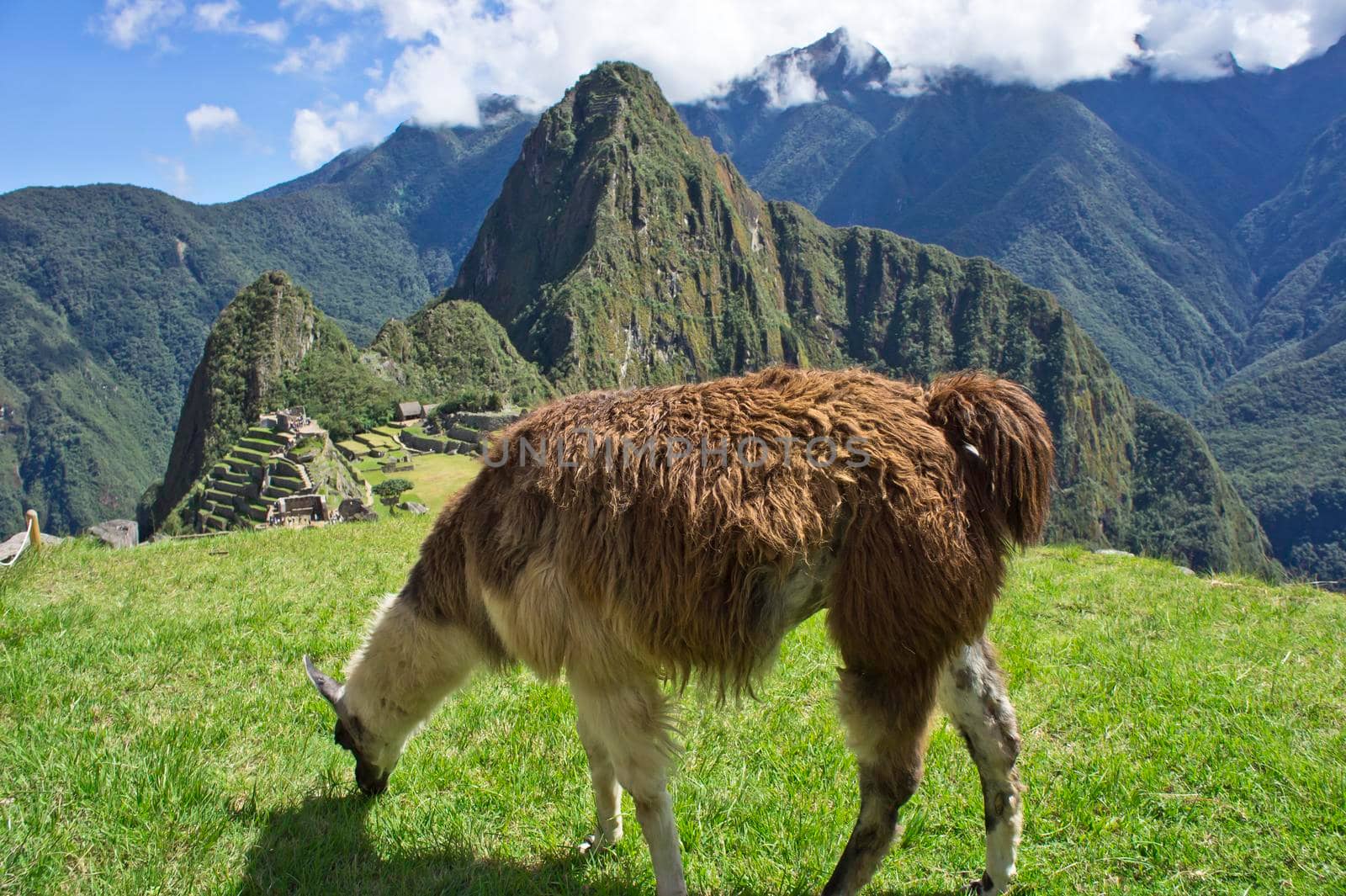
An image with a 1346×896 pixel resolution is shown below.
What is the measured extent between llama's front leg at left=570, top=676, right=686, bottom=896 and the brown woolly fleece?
15 centimetres

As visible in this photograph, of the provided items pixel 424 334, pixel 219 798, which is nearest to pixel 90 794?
pixel 219 798

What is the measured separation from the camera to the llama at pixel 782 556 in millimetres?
2660

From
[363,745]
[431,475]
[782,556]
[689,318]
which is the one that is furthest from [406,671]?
[689,318]

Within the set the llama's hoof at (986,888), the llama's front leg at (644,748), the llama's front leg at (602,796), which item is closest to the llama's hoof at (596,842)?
the llama's front leg at (602,796)

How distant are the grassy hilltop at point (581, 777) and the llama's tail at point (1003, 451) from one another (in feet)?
5.27

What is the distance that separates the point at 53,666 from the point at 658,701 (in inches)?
169

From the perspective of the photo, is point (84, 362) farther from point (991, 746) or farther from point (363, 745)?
point (991, 746)

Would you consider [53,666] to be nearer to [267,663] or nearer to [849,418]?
[267,663]

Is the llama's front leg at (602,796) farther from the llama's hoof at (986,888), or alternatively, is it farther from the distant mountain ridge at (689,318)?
the distant mountain ridge at (689,318)

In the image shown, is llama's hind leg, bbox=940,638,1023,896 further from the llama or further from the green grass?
the green grass

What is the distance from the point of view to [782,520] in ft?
8.61

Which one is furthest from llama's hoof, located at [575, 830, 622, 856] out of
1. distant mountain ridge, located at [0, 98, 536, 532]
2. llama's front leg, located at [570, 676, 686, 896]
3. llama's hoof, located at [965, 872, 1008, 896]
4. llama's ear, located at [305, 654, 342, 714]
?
distant mountain ridge, located at [0, 98, 536, 532]

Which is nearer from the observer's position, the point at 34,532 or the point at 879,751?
the point at 879,751

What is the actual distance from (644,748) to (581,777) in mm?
1265
